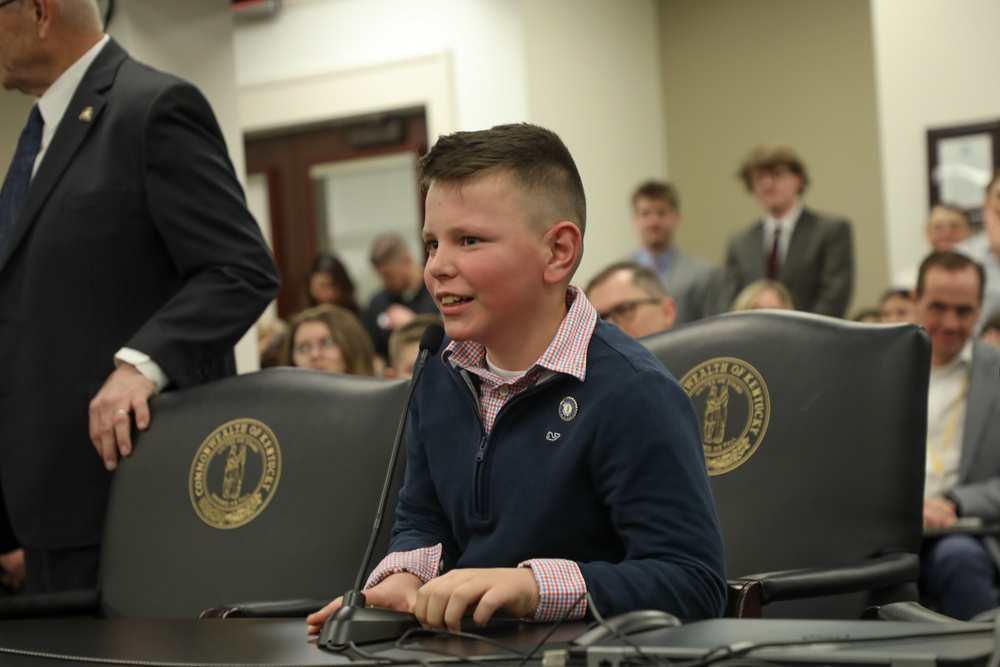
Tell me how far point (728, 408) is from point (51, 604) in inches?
39.8

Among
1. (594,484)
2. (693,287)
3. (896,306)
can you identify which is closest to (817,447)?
(594,484)

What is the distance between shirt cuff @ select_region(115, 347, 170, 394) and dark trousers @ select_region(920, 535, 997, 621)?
1.79 meters

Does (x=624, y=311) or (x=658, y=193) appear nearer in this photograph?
(x=624, y=311)

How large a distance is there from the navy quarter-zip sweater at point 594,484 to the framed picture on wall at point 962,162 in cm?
458

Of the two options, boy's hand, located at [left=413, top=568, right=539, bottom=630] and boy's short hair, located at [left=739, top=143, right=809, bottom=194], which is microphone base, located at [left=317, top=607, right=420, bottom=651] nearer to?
boy's hand, located at [left=413, top=568, right=539, bottom=630]

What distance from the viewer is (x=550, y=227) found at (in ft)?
4.49

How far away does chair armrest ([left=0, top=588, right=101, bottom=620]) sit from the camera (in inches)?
70.3

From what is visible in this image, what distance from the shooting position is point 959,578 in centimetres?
279

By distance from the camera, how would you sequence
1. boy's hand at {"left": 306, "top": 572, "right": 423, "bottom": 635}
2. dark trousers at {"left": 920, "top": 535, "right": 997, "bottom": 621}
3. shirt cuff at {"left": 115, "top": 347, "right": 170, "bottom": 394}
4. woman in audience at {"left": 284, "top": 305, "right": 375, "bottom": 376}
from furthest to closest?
1. woman in audience at {"left": 284, "top": 305, "right": 375, "bottom": 376}
2. dark trousers at {"left": 920, "top": 535, "right": 997, "bottom": 621}
3. shirt cuff at {"left": 115, "top": 347, "right": 170, "bottom": 394}
4. boy's hand at {"left": 306, "top": 572, "right": 423, "bottom": 635}

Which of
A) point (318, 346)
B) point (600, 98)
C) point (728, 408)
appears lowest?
point (728, 408)

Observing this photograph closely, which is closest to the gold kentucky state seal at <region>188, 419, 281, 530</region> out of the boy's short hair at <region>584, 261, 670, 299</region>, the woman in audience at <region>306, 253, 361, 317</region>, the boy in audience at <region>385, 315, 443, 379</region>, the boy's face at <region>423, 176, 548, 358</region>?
the boy's face at <region>423, 176, 548, 358</region>

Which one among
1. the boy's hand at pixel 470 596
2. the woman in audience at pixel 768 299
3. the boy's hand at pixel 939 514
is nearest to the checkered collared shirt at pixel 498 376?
the boy's hand at pixel 470 596

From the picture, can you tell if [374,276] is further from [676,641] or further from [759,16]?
[676,641]

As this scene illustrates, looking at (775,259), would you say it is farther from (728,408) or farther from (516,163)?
(516,163)
